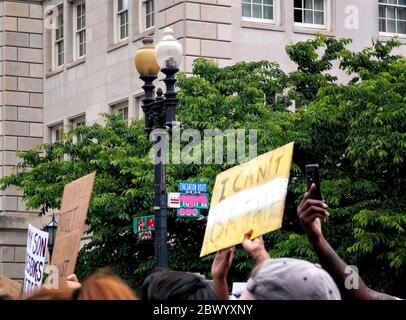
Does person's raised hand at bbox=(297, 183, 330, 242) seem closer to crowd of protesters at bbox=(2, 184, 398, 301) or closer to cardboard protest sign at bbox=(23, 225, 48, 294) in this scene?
crowd of protesters at bbox=(2, 184, 398, 301)

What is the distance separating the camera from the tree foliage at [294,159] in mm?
23250

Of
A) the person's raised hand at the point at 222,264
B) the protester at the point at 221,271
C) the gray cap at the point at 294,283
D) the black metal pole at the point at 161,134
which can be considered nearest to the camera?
the gray cap at the point at 294,283

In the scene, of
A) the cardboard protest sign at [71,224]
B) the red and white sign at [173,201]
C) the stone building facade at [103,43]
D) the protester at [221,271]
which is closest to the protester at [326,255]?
the protester at [221,271]

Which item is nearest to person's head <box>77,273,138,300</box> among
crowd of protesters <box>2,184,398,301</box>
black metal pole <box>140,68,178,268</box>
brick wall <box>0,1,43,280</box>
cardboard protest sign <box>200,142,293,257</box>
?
crowd of protesters <box>2,184,398,301</box>

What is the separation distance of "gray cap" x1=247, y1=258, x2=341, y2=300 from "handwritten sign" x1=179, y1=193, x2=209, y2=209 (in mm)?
15687

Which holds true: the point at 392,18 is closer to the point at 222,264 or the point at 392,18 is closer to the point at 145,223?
the point at 145,223

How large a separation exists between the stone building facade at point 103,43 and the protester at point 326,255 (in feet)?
88.7

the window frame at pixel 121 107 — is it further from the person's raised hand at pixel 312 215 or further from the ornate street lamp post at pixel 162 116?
the person's raised hand at pixel 312 215

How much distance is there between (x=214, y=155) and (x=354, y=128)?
9.37 feet

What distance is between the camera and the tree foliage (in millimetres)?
23250

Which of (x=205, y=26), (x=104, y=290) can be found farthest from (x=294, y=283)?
(x=205, y=26)

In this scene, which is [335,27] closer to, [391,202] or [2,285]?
[391,202]
